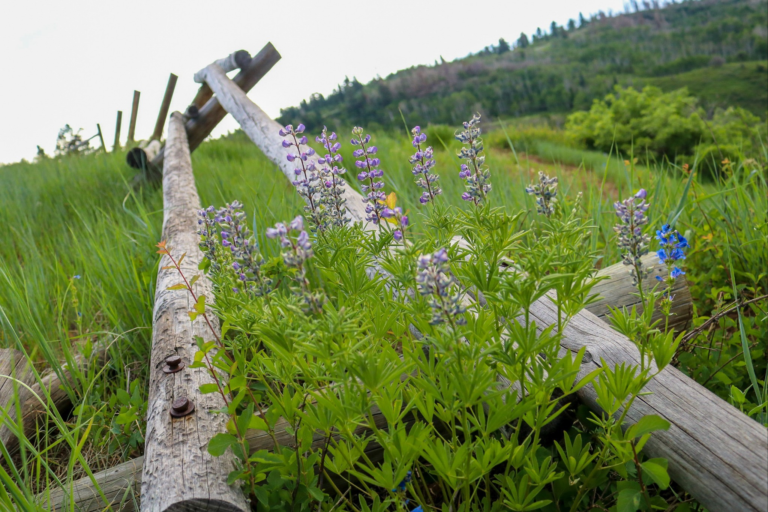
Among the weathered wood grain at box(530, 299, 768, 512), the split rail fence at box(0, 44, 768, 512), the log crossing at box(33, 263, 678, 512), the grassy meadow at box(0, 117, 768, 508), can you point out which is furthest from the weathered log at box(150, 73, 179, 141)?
the weathered wood grain at box(530, 299, 768, 512)

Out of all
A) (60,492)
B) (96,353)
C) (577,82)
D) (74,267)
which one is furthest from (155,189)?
(577,82)

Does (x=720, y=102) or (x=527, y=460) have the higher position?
(x=527, y=460)

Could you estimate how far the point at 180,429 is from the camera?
1.56m

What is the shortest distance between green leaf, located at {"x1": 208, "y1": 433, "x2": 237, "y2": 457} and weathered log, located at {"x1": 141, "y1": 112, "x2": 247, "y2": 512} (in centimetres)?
10

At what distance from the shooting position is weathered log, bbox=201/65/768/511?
116 cm

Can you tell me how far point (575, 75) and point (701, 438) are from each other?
178 ft

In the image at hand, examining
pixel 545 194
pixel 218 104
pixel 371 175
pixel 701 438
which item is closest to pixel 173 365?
pixel 371 175

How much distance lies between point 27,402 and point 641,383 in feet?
9.36

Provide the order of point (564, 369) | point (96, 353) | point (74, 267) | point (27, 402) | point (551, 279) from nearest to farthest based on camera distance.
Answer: point (551, 279) → point (564, 369) → point (27, 402) → point (96, 353) → point (74, 267)

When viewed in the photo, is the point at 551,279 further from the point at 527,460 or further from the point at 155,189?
the point at 155,189

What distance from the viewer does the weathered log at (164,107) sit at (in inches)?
474

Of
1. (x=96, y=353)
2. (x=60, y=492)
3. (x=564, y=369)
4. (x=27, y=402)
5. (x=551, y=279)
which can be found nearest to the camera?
(x=551, y=279)

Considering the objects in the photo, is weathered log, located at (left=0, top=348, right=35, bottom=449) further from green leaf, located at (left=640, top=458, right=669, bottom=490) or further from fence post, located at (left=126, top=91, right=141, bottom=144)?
fence post, located at (left=126, top=91, right=141, bottom=144)

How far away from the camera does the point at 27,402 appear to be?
2504mm
